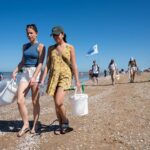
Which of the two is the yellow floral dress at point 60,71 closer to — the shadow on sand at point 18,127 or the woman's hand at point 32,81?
the woman's hand at point 32,81

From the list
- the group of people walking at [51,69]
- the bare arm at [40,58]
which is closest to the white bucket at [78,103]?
the group of people walking at [51,69]

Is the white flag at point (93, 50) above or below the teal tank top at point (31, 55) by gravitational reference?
above

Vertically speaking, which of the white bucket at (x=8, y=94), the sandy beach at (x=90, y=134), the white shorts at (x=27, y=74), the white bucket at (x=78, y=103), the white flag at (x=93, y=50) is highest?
the white flag at (x=93, y=50)

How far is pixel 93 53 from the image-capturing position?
24.0 m

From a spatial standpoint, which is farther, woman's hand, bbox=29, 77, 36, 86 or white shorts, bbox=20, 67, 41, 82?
white shorts, bbox=20, 67, 41, 82

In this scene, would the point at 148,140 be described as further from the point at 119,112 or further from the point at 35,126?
the point at 119,112

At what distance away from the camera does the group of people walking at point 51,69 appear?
266 inches

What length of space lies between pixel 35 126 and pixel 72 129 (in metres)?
0.82

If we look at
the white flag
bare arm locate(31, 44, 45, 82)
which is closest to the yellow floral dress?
bare arm locate(31, 44, 45, 82)

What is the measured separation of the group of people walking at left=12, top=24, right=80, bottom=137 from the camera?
677 centimetres

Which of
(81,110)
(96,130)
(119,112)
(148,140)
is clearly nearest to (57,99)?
(81,110)

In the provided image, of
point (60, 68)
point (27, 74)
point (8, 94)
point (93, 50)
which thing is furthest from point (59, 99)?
point (93, 50)

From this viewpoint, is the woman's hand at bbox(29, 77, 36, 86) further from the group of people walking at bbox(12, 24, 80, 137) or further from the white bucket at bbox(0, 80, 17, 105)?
the white bucket at bbox(0, 80, 17, 105)

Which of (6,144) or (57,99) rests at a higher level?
(57,99)
